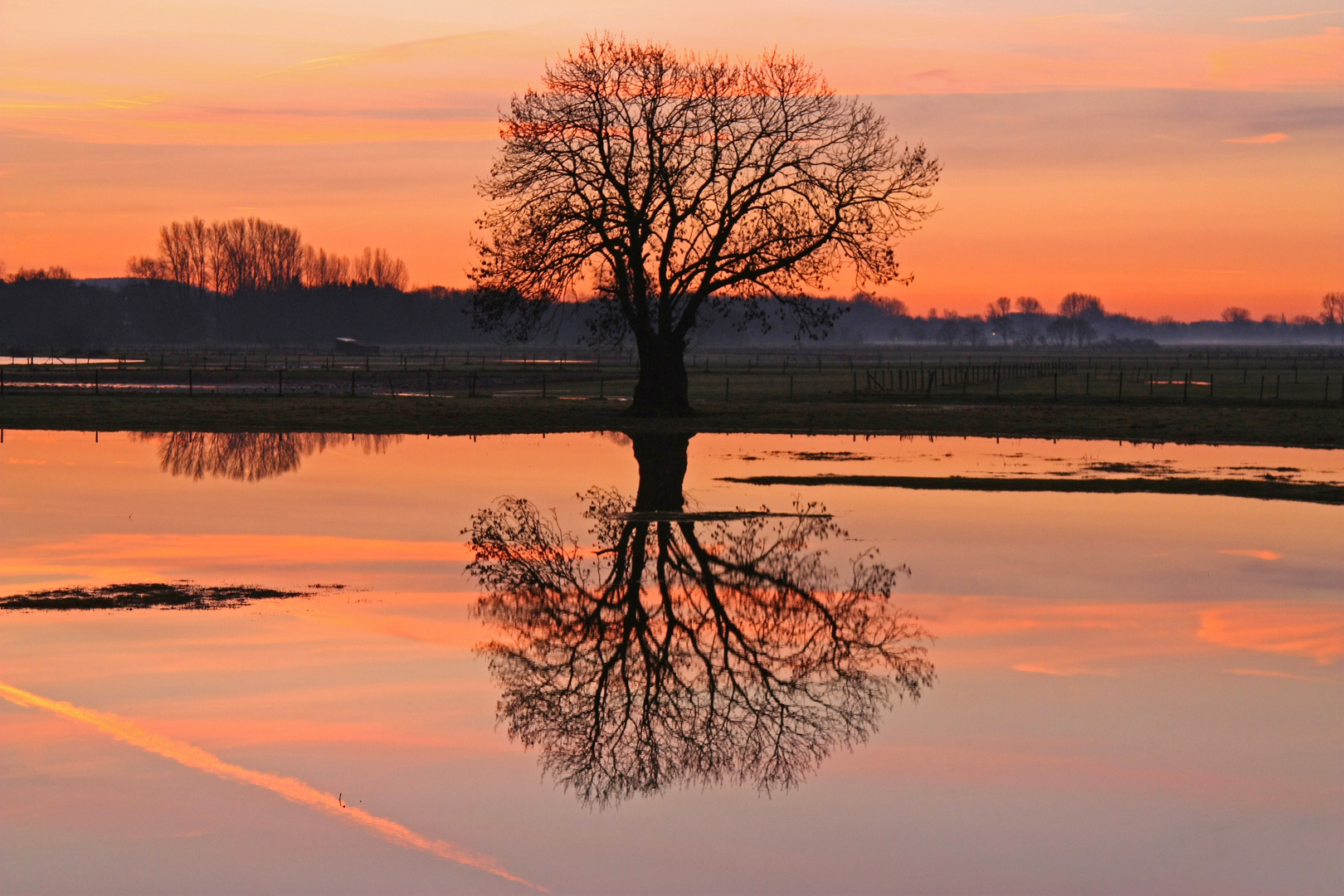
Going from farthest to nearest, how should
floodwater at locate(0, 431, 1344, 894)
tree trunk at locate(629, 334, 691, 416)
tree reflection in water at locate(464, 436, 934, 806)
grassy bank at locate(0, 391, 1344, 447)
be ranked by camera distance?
1. tree trunk at locate(629, 334, 691, 416)
2. grassy bank at locate(0, 391, 1344, 447)
3. tree reflection in water at locate(464, 436, 934, 806)
4. floodwater at locate(0, 431, 1344, 894)

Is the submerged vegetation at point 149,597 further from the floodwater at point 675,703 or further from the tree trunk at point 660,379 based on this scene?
the tree trunk at point 660,379

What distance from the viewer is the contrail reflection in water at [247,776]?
8945 millimetres

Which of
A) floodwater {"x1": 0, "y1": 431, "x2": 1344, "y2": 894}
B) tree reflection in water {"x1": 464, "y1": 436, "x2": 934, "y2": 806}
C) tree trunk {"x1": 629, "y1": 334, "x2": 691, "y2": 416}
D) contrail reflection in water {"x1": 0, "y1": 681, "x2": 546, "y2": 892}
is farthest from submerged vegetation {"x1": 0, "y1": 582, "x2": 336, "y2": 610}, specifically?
tree trunk {"x1": 629, "y1": 334, "x2": 691, "y2": 416}

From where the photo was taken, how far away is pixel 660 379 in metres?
52.3

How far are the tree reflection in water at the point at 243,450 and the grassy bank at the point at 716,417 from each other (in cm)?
238

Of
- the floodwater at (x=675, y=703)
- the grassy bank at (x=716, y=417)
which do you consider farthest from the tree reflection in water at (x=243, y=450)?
the floodwater at (x=675, y=703)

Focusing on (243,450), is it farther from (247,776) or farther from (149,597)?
(247,776)

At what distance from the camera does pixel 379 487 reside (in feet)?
97.0

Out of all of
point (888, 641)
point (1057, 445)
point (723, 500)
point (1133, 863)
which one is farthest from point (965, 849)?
point (1057, 445)

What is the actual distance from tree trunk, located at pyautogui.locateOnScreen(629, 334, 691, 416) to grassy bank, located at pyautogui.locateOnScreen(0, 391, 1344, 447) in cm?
91

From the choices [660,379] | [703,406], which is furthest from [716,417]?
[703,406]

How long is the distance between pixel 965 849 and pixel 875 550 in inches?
480

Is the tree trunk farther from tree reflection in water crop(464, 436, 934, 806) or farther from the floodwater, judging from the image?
tree reflection in water crop(464, 436, 934, 806)

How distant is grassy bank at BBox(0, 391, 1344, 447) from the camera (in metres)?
47.4
